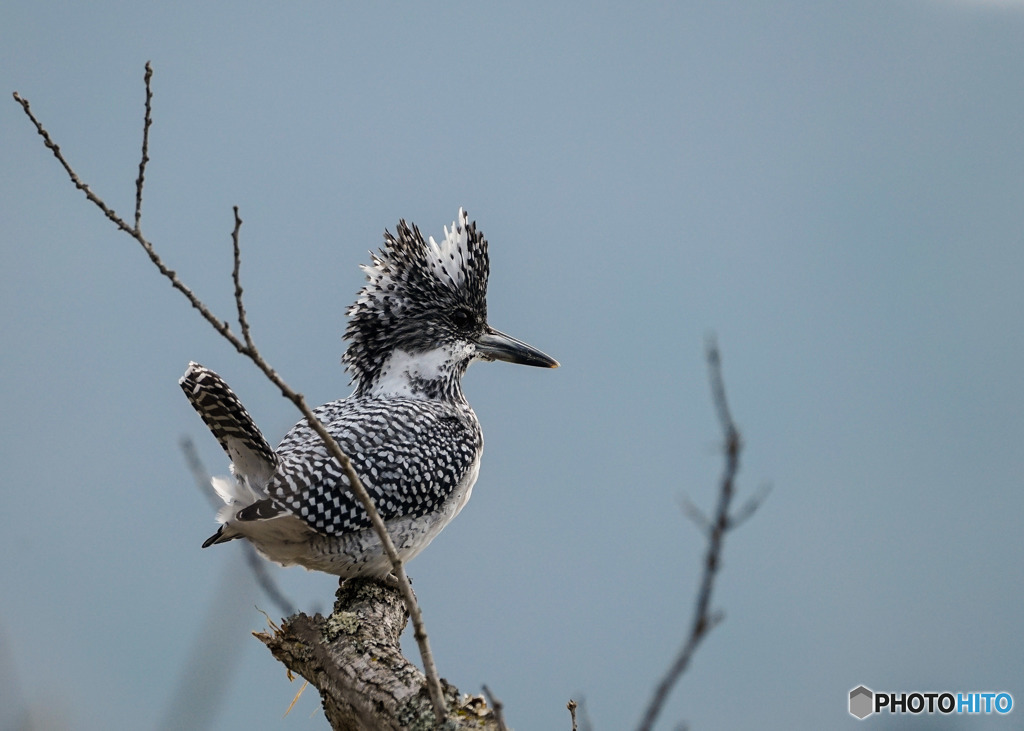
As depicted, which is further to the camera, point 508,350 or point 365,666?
point 508,350

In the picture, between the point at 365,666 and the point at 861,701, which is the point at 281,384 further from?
the point at 861,701

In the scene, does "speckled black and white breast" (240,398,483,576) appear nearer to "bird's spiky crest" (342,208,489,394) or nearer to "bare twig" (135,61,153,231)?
"bird's spiky crest" (342,208,489,394)

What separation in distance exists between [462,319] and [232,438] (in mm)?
1464

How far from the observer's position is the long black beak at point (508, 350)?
188 inches

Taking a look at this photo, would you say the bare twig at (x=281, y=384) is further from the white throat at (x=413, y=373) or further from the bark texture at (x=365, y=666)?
the white throat at (x=413, y=373)

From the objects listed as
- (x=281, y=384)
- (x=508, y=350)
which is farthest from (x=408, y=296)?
(x=281, y=384)

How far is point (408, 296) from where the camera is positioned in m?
4.50

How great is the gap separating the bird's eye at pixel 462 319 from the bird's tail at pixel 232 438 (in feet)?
4.47

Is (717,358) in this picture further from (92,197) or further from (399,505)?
(399,505)

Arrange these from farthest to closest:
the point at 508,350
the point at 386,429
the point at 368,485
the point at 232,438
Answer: the point at 508,350, the point at 386,429, the point at 368,485, the point at 232,438

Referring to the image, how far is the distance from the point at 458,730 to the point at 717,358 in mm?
1669

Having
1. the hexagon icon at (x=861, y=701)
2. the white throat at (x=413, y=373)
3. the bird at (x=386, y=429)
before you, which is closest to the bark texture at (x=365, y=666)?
the bird at (x=386, y=429)

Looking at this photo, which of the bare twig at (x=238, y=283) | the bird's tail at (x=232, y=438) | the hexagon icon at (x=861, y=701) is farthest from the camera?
the hexagon icon at (x=861, y=701)

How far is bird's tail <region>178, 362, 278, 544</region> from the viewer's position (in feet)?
11.1
